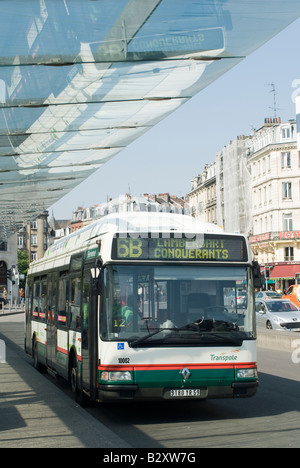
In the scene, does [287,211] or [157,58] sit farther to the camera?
[287,211]

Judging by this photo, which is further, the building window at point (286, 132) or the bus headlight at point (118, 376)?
the building window at point (286, 132)

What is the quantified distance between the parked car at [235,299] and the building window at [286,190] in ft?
229

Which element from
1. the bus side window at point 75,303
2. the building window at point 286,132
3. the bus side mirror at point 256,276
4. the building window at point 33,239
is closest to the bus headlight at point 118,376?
the bus side window at point 75,303

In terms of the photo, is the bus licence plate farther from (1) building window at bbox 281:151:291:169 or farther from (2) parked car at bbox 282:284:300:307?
(1) building window at bbox 281:151:291:169

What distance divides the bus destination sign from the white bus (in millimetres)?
14

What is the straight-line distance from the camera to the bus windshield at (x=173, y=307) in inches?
428

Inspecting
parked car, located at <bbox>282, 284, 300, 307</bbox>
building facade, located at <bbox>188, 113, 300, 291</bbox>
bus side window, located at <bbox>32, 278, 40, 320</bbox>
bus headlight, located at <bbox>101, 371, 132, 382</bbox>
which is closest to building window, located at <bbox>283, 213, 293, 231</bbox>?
building facade, located at <bbox>188, 113, 300, 291</bbox>

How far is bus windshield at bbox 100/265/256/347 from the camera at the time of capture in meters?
10.9

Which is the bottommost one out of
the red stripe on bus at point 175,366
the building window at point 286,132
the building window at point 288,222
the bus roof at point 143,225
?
the red stripe on bus at point 175,366

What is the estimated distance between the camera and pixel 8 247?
112375 millimetres

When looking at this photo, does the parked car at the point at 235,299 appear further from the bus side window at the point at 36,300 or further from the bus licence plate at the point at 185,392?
the bus side window at the point at 36,300

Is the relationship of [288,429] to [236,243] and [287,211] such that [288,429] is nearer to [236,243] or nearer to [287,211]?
[236,243]

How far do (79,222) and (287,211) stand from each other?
306 ft
